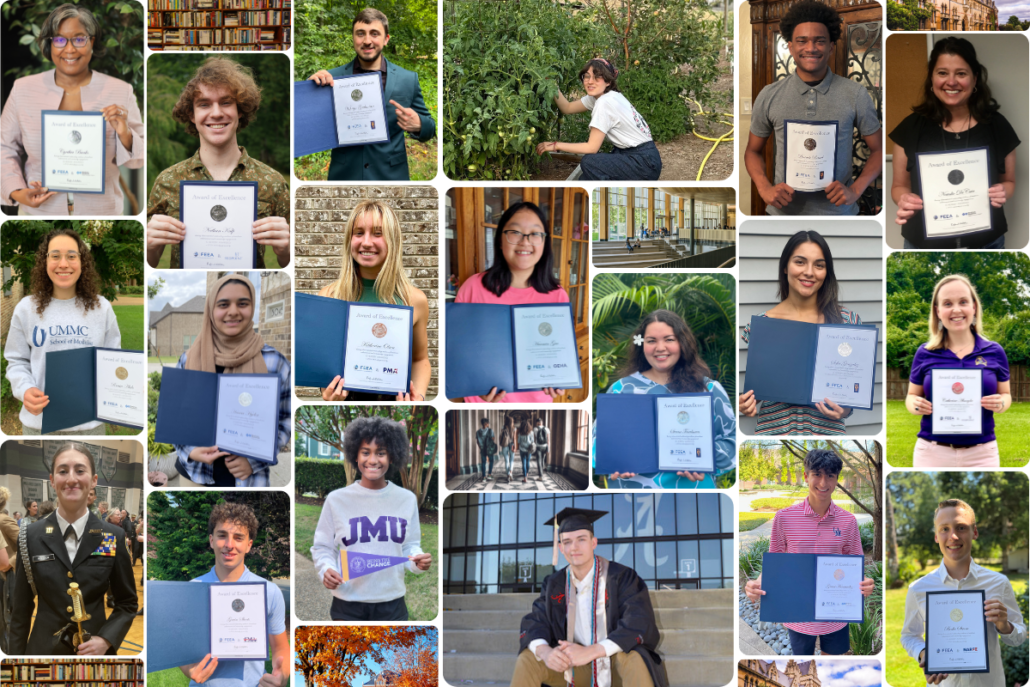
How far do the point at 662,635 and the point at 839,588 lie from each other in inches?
33.3

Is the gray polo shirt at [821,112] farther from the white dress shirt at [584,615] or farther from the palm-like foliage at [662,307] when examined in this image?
the white dress shirt at [584,615]

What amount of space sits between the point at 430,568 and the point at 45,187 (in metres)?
2.55

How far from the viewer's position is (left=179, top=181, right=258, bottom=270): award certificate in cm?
438

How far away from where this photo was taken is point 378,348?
4.34m

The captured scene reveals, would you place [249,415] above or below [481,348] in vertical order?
below

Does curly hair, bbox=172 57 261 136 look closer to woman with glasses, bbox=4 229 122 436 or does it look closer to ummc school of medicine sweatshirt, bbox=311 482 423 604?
woman with glasses, bbox=4 229 122 436

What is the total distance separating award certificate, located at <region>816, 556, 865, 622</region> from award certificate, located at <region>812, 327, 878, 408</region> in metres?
0.74

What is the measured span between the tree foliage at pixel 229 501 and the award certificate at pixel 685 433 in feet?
5.86

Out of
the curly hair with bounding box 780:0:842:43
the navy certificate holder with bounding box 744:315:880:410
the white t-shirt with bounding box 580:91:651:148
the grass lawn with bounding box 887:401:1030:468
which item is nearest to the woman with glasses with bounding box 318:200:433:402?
the white t-shirt with bounding box 580:91:651:148

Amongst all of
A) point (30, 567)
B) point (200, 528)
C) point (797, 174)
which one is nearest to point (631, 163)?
point (797, 174)

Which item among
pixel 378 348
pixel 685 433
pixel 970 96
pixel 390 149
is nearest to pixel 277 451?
pixel 378 348

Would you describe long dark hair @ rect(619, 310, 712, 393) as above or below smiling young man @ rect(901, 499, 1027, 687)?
above

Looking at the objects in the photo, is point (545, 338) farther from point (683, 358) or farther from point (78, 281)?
point (78, 281)

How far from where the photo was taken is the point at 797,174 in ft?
14.5
